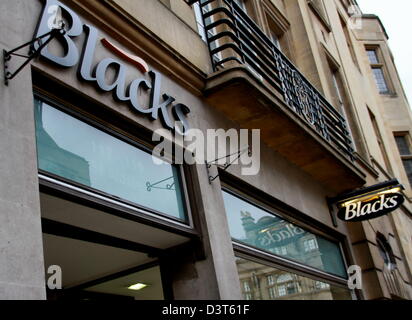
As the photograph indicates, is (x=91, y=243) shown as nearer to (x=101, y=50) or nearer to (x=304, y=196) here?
(x=101, y=50)

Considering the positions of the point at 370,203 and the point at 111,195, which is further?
the point at 370,203

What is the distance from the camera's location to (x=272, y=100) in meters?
8.91

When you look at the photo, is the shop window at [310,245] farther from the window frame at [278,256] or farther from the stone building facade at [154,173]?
the window frame at [278,256]

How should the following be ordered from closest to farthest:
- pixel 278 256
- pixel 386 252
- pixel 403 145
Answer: pixel 278 256, pixel 386 252, pixel 403 145

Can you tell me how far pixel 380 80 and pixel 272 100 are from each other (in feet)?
57.5

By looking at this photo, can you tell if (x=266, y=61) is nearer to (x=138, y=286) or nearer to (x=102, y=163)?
(x=138, y=286)

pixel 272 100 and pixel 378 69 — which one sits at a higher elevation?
pixel 378 69

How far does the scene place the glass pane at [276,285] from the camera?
8.04 m

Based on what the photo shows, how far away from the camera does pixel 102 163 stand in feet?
20.6

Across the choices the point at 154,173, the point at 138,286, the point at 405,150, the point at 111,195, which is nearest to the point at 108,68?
the point at 154,173

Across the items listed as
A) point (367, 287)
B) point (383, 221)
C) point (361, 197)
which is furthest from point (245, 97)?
point (383, 221)

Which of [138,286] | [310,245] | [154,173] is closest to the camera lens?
[154,173]

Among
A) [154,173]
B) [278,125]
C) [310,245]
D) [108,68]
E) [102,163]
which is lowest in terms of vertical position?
[310,245]

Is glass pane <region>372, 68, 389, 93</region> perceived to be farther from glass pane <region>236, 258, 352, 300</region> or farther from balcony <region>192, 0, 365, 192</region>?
glass pane <region>236, 258, 352, 300</region>
